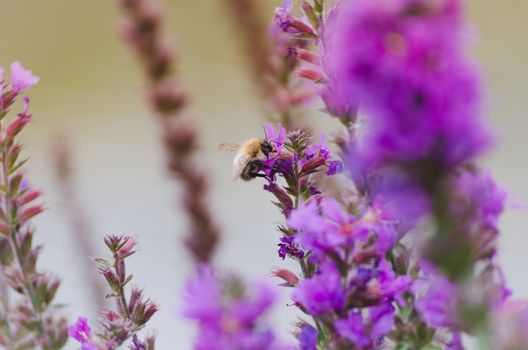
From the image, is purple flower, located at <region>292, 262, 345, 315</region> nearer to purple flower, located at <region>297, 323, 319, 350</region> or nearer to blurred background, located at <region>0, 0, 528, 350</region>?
purple flower, located at <region>297, 323, 319, 350</region>

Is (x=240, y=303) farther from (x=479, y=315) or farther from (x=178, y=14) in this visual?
(x=178, y=14)

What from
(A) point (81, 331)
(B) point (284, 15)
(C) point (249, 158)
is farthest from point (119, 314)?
(C) point (249, 158)

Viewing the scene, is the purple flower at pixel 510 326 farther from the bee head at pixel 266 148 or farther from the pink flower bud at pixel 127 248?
the bee head at pixel 266 148

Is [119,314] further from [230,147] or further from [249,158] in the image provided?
[230,147]

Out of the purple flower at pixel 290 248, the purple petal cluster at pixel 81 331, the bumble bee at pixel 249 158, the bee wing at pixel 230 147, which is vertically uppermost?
the bee wing at pixel 230 147

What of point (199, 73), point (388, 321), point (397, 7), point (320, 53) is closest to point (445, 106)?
point (397, 7)

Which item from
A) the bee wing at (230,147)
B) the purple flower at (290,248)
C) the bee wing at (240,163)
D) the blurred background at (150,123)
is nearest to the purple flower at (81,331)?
the purple flower at (290,248)
